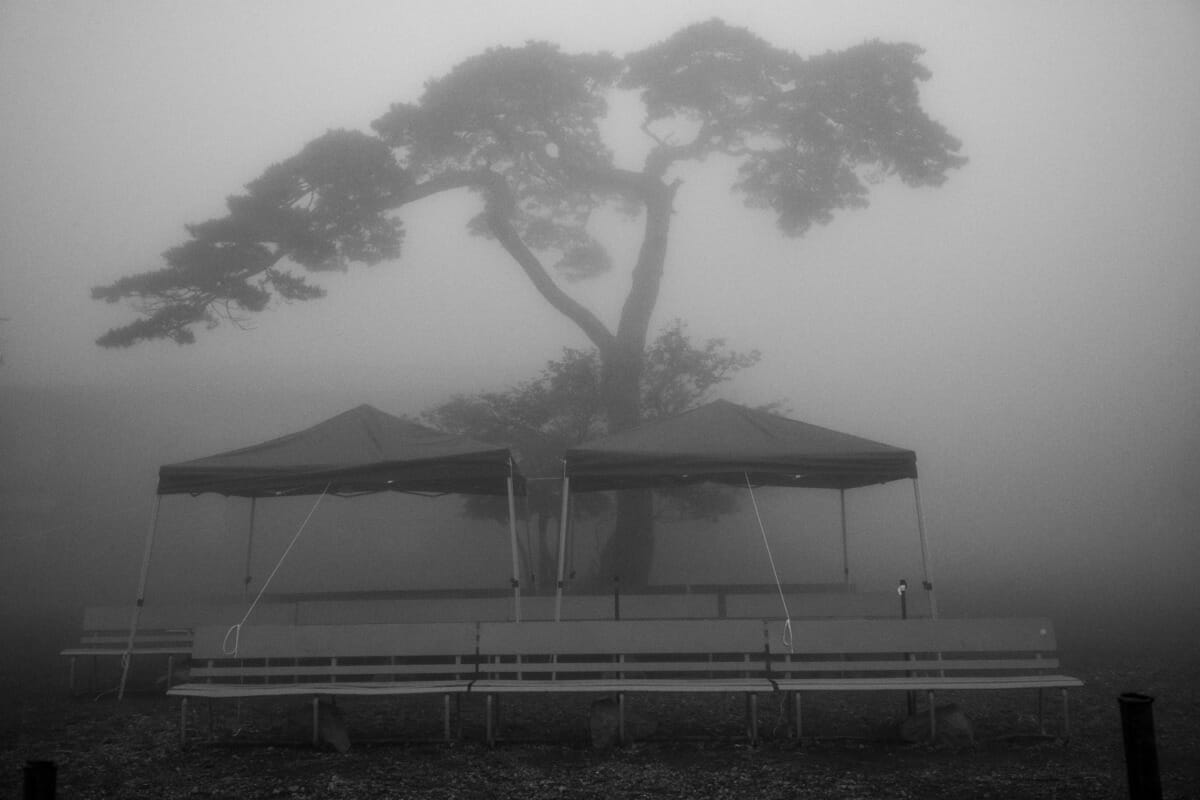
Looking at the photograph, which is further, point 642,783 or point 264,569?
point 264,569

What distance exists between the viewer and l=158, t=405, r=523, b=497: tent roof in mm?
7102

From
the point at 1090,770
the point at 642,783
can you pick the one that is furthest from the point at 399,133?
the point at 1090,770

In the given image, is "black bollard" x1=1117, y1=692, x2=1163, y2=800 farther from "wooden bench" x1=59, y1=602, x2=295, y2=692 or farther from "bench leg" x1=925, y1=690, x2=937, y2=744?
"wooden bench" x1=59, y1=602, x2=295, y2=692

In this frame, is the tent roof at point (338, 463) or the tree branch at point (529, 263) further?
the tree branch at point (529, 263)

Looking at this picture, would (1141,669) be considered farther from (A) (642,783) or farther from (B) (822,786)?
(A) (642,783)

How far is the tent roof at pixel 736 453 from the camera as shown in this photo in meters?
6.80

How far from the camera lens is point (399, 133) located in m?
12.6

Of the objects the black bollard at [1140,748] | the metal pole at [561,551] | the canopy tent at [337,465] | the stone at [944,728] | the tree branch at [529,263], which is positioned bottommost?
the stone at [944,728]

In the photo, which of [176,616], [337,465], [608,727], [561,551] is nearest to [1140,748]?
[608,727]

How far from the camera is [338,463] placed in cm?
715

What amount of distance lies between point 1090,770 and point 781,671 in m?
1.86

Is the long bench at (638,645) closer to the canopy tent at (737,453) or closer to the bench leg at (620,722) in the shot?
the bench leg at (620,722)

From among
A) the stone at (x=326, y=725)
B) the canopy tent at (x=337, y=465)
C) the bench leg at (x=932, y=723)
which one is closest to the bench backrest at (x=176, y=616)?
the canopy tent at (x=337, y=465)

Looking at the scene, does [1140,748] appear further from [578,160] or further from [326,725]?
[578,160]
